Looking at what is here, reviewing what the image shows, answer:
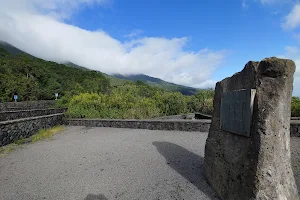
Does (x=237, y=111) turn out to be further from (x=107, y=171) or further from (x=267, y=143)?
(x=107, y=171)

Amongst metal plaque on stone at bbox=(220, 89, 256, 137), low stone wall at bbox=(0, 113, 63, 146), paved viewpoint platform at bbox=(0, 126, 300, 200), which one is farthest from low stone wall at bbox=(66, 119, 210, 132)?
metal plaque on stone at bbox=(220, 89, 256, 137)

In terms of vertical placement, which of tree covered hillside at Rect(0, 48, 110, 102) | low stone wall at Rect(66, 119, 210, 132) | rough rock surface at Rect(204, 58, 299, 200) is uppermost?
tree covered hillside at Rect(0, 48, 110, 102)

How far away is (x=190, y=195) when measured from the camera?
313cm

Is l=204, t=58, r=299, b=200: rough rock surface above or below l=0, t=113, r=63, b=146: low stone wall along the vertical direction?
above

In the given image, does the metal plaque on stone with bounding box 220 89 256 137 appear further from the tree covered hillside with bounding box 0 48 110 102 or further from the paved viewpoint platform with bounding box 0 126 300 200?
the tree covered hillside with bounding box 0 48 110 102

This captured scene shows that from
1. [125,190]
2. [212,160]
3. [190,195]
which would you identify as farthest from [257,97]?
[125,190]

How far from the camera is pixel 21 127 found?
26.1 feet

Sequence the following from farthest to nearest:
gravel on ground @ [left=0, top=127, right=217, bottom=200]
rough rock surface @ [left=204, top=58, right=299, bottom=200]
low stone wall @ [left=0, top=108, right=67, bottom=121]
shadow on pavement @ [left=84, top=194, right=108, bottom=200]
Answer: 1. low stone wall @ [left=0, top=108, right=67, bottom=121]
2. gravel on ground @ [left=0, top=127, right=217, bottom=200]
3. shadow on pavement @ [left=84, top=194, right=108, bottom=200]
4. rough rock surface @ [left=204, top=58, right=299, bottom=200]

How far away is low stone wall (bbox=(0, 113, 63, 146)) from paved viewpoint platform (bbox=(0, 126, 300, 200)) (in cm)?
92

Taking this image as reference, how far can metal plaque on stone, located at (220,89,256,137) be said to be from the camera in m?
2.57

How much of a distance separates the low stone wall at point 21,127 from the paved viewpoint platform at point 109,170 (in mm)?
925

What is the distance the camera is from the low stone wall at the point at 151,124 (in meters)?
8.00

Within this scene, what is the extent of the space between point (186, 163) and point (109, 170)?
1718 mm

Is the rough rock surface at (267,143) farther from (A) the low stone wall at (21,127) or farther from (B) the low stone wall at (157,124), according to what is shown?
(A) the low stone wall at (21,127)
